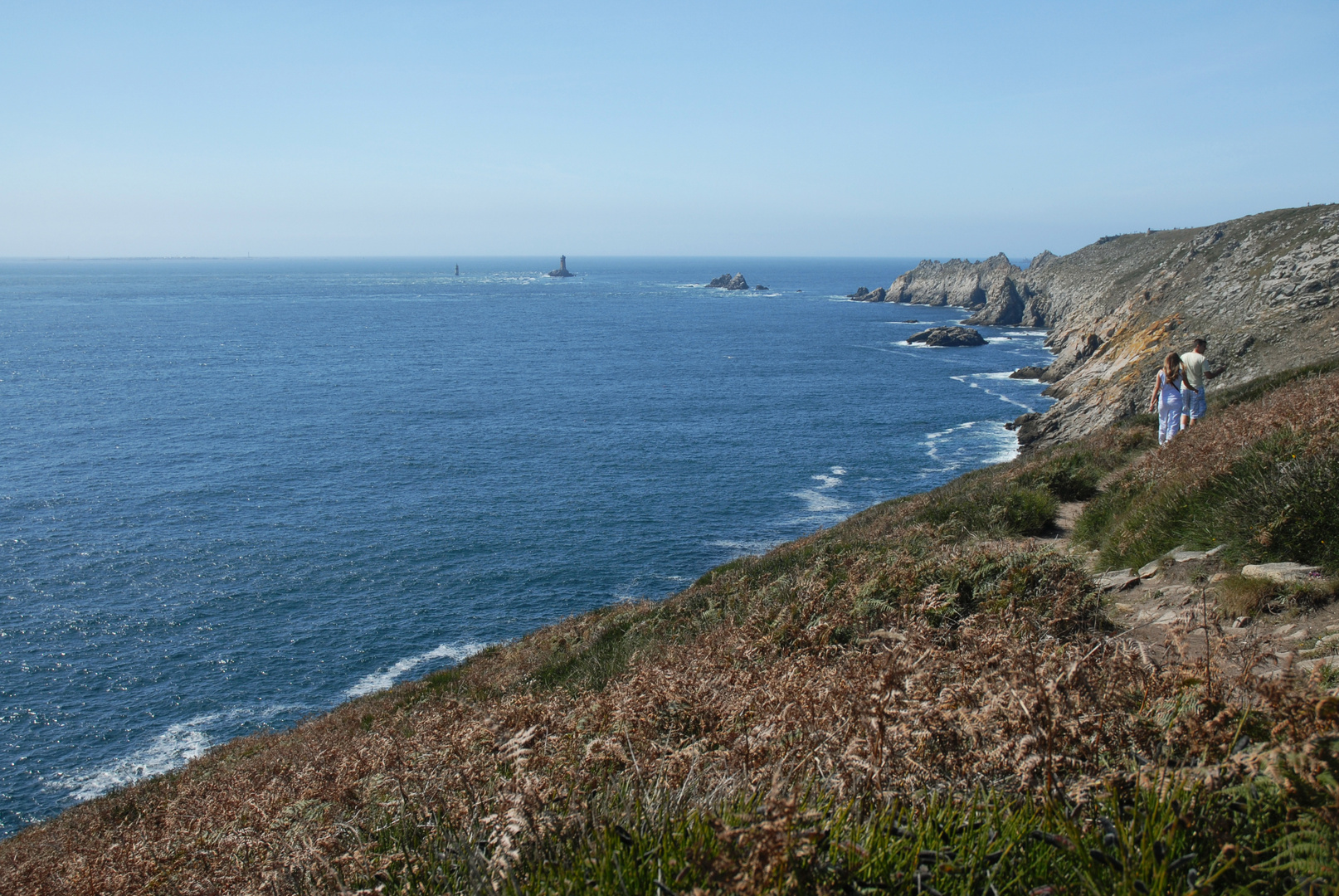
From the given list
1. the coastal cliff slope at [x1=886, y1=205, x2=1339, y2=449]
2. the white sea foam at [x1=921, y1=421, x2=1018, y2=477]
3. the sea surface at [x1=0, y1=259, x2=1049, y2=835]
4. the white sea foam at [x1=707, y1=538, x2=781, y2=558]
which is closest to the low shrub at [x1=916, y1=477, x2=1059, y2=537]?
the coastal cliff slope at [x1=886, y1=205, x2=1339, y2=449]

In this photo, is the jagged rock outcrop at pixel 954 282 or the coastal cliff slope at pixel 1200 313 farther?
the jagged rock outcrop at pixel 954 282

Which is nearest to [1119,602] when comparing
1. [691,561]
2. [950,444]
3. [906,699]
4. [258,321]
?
[906,699]

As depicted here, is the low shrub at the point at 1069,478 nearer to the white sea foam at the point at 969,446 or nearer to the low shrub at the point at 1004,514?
the low shrub at the point at 1004,514

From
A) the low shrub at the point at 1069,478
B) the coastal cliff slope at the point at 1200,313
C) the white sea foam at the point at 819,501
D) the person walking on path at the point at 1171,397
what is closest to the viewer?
the person walking on path at the point at 1171,397

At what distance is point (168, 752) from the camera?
2711cm

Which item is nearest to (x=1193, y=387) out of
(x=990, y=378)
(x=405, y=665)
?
(x=405, y=665)

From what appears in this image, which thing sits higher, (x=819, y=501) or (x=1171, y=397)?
(x=1171, y=397)

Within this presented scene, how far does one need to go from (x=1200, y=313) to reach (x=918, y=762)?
66.2m

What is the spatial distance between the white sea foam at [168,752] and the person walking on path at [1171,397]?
27.5m

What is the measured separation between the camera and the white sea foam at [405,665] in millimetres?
29719

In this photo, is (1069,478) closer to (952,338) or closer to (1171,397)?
(1171,397)

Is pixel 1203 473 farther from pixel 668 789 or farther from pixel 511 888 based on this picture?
pixel 511 888

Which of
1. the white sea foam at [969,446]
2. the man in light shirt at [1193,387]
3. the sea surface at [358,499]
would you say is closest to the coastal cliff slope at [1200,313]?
the white sea foam at [969,446]

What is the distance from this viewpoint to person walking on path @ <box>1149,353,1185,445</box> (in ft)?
47.3
